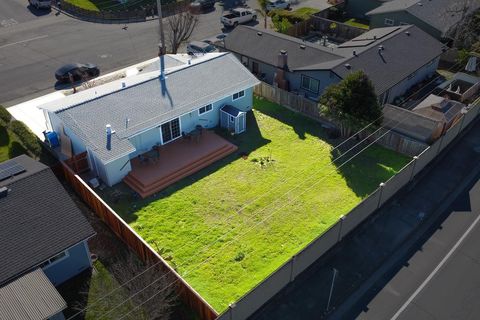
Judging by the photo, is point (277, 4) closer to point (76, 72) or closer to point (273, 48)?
point (273, 48)

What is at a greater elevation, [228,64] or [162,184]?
[228,64]

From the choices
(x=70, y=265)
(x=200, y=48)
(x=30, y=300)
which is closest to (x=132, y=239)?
(x=70, y=265)

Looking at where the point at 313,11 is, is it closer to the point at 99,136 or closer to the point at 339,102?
the point at 339,102

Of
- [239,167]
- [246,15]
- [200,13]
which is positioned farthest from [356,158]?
[200,13]

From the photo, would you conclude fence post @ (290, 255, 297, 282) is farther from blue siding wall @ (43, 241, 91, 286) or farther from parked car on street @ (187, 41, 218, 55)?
parked car on street @ (187, 41, 218, 55)

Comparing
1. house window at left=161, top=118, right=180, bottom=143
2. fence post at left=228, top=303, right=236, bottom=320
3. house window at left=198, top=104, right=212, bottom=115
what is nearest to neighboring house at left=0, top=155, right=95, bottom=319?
fence post at left=228, top=303, right=236, bottom=320

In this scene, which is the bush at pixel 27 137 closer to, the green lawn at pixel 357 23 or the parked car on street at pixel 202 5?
the parked car on street at pixel 202 5
